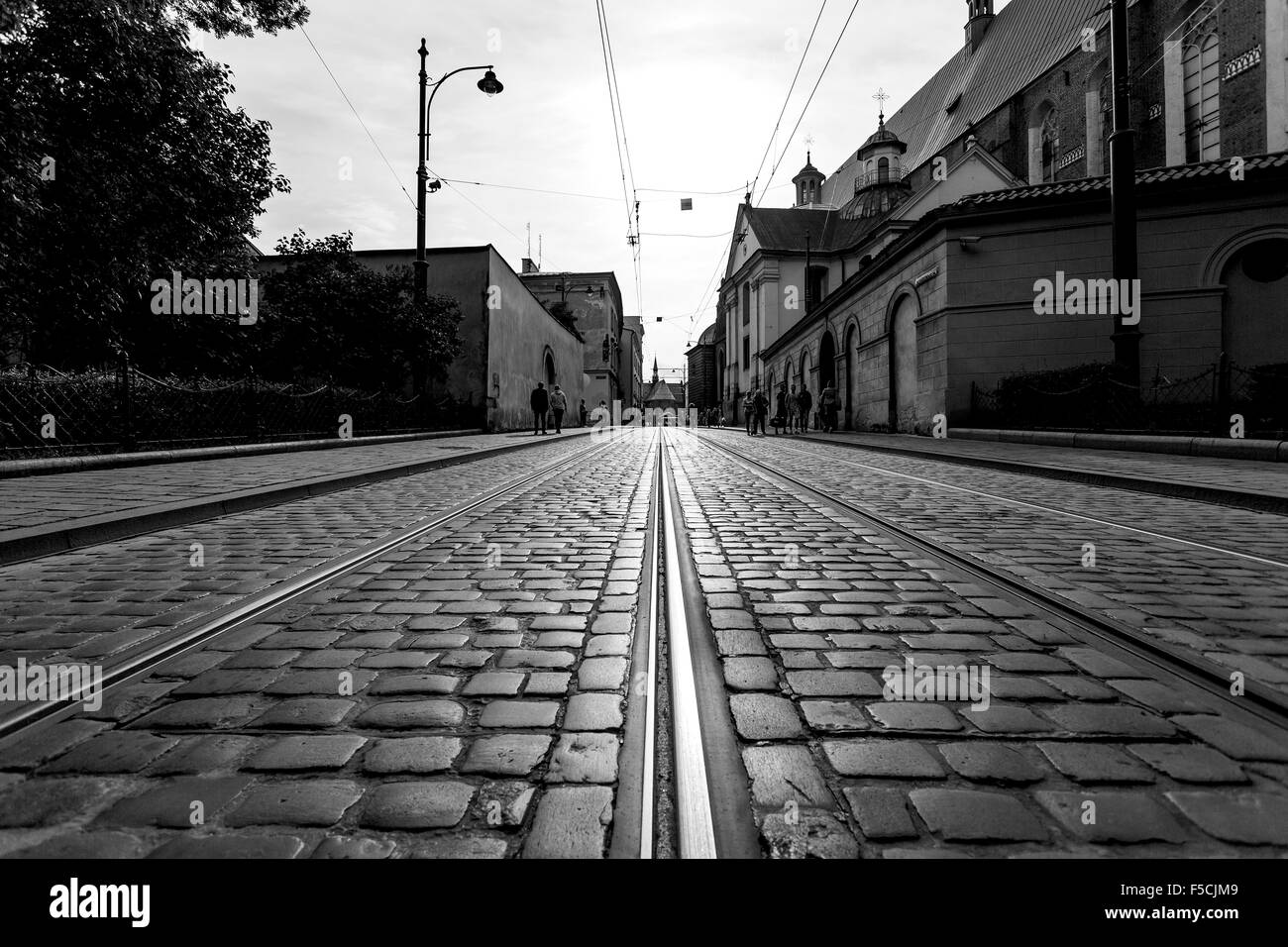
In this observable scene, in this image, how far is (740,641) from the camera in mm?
2869

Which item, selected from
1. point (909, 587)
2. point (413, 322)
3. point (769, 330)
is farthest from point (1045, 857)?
point (769, 330)

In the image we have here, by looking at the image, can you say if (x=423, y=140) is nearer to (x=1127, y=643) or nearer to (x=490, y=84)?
(x=490, y=84)

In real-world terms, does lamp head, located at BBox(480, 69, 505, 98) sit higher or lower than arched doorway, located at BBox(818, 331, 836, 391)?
higher

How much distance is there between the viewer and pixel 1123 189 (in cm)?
1283

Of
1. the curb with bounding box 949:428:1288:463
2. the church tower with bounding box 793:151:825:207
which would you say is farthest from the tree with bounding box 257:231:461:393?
the church tower with bounding box 793:151:825:207

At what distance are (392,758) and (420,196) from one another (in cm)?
2000

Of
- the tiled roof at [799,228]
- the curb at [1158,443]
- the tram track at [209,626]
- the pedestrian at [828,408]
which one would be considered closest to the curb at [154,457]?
the tram track at [209,626]

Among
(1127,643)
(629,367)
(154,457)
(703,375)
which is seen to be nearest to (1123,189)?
(1127,643)

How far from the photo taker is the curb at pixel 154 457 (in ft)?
27.7

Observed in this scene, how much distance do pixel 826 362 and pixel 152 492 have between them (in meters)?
29.6

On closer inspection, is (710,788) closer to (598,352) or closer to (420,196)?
(420,196)

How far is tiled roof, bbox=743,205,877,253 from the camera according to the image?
182 feet

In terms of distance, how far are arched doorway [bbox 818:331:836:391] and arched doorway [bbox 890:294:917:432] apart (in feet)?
25.3

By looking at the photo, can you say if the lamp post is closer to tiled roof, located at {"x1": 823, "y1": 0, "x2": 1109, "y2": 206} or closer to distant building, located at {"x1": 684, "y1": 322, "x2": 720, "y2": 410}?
tiled roof, located at {"x1": 823, "y1": 0, "x2": 1109, "y2": 206}
